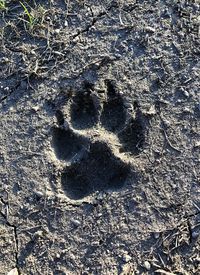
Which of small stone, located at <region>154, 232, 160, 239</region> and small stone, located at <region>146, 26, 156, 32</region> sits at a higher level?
small stone, located at <region>146, 26, 156, 32</region>

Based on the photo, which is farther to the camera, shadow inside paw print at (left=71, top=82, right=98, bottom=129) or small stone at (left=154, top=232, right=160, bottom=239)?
shadow inside paw print at (left=71, top=82, right=98, bottom=129)

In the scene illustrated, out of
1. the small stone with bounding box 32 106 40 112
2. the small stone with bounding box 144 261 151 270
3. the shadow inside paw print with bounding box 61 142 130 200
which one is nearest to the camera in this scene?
the small stone with bounding box 144 261 151 270

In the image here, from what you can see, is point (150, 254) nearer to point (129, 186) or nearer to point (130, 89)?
point (129, 186)

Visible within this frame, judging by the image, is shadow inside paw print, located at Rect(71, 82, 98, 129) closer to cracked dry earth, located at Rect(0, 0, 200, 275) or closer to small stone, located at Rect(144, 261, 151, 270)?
cracked dry earth, located at Rect(0, 0, 200, 275)

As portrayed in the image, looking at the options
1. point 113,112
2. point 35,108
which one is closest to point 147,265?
point 113,112

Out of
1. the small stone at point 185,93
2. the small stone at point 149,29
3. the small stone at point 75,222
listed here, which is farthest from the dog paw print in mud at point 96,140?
the small stone at point 149,29

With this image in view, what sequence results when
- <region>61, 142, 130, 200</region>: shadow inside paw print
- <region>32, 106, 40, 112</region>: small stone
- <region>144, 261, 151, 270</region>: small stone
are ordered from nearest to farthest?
<region>144, 261, 151, 270</region>: small stone → <region>61, 142, 130, 200</region>: shadow inside paw print → <region>32, 106, 40, 112</region>: small stone

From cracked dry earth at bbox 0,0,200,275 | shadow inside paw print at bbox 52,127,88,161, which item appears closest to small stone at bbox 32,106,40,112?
cracked dry earth at bbox 0,0,200,275

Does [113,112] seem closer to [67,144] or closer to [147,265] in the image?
[67,144]

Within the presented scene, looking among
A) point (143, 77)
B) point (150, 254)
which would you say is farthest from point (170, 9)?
point (150, 254)
